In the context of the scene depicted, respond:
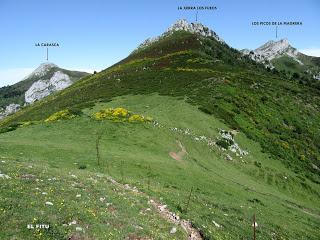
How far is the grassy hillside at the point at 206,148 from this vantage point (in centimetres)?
3195

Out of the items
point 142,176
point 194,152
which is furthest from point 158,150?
point 142,176

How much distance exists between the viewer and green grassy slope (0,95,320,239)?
20.3 meters

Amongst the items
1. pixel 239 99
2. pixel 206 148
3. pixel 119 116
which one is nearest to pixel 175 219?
pixel 206 148

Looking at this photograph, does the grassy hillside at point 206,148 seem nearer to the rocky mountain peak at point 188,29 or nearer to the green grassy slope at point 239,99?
the green grassy slope at point 239,99

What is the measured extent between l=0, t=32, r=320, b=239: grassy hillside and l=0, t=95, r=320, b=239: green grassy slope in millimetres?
164

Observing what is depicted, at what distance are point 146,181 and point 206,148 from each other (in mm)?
21408

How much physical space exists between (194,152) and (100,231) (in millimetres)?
33099

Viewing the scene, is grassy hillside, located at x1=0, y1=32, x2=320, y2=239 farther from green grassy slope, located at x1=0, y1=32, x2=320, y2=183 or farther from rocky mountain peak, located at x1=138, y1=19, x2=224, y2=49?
rocky mountain peak, located at x1=138, y1=19, x2=224, y2=49

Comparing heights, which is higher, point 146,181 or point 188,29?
point 188,29

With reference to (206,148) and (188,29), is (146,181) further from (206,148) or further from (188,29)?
(188,29)

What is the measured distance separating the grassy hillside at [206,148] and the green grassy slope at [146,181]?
164 millimetres

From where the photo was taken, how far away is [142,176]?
35875mm

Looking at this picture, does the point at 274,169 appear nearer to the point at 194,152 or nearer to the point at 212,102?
the point at 194,152

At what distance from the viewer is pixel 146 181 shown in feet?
112
